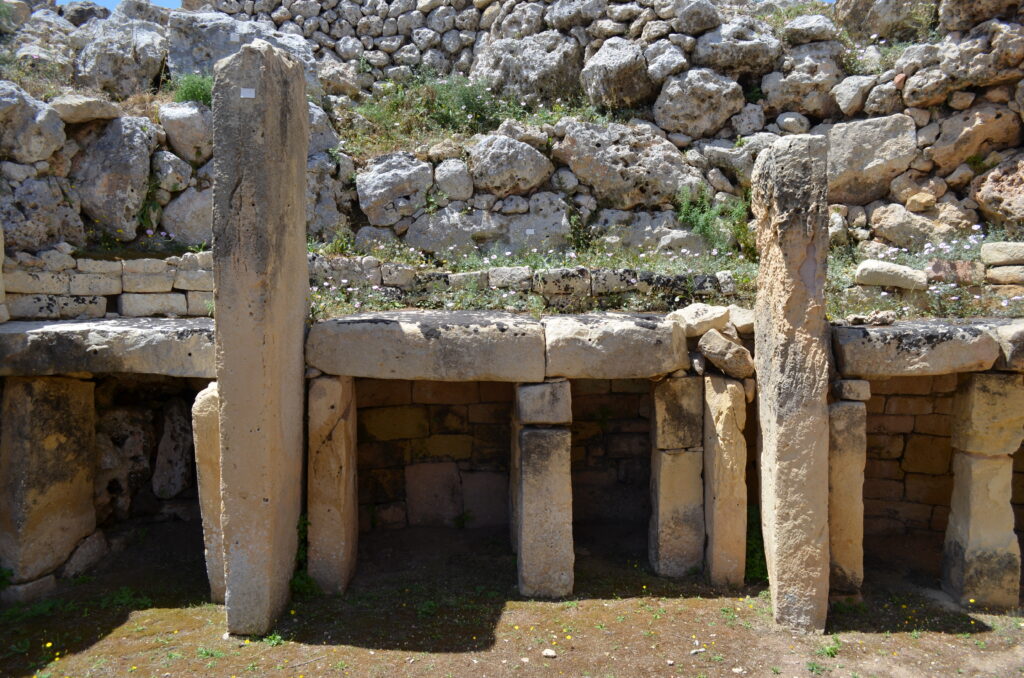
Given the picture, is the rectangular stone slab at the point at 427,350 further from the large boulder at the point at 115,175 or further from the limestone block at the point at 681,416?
the large boulder at the point at 115,175

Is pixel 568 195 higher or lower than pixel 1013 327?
higher

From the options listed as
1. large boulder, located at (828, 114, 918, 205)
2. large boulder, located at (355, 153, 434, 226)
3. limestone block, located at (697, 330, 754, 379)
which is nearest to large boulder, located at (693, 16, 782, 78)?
large boulder, located at (828, 114, 918, 205)

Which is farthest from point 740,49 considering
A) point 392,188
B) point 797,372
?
point 797,372

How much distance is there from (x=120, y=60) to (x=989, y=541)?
10.5 metres

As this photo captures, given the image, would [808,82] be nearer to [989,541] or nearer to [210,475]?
[989,541]

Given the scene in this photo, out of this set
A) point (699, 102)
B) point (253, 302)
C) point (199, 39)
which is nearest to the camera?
point (253, 302)

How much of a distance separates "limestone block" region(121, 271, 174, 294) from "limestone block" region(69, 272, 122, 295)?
→ 7 centimetres

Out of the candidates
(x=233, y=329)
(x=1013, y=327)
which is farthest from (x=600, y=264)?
(x=233, y=329)

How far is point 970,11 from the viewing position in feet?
26.1

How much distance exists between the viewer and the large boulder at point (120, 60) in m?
8.72

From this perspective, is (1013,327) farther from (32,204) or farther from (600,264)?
(32,204)

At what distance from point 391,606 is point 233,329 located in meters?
2.25

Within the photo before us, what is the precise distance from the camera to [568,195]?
8.57 metres

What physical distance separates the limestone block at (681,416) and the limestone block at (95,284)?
510 centimetres
